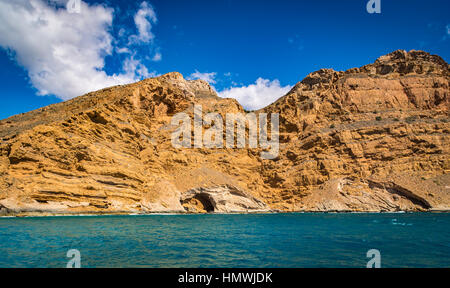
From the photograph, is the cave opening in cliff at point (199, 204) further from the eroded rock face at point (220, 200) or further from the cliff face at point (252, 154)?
the cliff face at point (252, 154)

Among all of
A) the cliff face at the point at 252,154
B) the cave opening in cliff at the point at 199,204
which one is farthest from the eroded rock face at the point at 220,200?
the cliff face at the point at 252,154

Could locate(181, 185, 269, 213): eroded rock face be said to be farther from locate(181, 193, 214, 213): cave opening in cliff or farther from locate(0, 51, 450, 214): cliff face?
locate(0, 51, 450, 214): cliff face

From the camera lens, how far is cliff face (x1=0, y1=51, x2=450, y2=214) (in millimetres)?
36625

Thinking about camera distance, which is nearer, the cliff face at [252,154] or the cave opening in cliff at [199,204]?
the cliff face at [252,154]

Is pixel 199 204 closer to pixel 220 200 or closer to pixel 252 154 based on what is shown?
pixel 220 200

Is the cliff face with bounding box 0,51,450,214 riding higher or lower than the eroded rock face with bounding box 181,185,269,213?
higher

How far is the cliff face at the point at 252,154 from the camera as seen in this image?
36.6 meters

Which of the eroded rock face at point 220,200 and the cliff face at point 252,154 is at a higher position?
the cliff face at point 252,154

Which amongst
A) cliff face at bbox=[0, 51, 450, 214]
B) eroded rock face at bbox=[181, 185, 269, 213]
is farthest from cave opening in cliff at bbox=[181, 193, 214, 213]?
cliff face at bbox=[0, 51, 450, 214]

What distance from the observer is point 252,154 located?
69375 millimetres

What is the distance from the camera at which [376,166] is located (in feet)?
189

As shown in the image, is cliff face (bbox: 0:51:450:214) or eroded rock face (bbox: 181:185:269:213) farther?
eroded rock face (bbox: 181:185:269:213)
